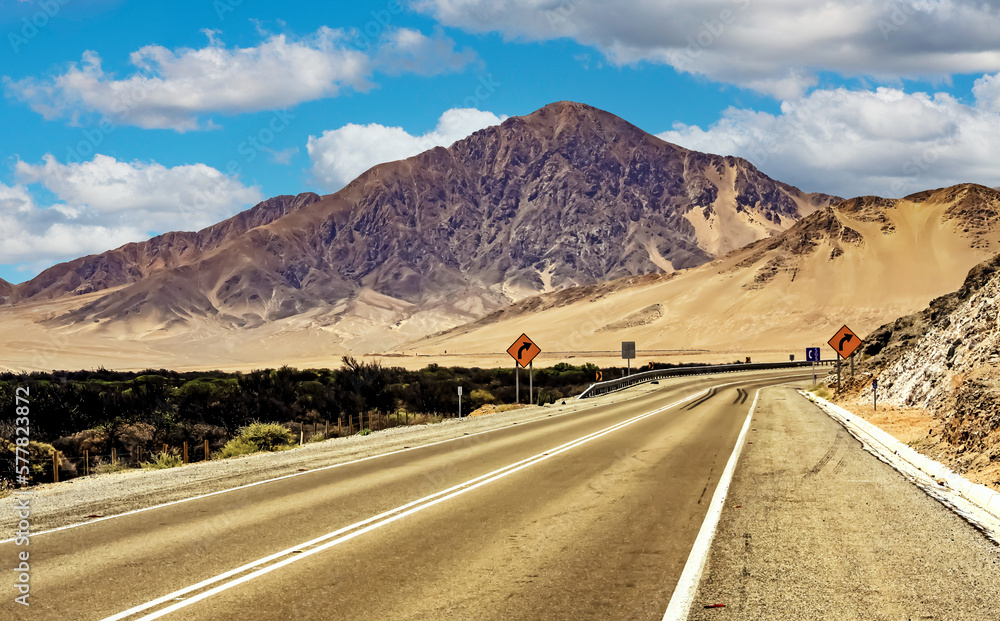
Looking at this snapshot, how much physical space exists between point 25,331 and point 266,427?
596ft

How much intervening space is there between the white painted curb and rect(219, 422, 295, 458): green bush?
1464cm

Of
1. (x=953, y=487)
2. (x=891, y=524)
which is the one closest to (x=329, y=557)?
(x=891, y=524)

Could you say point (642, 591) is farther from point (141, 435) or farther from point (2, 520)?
point (141, 435)

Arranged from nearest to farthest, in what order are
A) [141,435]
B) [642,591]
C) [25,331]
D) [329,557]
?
[642,591]
[329,557]
[141,435]
[25,331]

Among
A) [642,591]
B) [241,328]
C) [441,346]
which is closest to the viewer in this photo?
[642,591]

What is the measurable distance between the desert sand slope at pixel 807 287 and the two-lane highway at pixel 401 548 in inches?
4013

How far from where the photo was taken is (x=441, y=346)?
152 meters

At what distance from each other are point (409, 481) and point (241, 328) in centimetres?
18625

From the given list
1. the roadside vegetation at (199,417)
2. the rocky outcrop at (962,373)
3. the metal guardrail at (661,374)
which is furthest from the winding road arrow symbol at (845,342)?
the roadside vegetation at (199,417)

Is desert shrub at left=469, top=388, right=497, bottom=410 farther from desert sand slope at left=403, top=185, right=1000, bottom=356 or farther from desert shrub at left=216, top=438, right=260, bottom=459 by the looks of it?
desert sand slope at left=403, top=185, right=1000, bottom=356

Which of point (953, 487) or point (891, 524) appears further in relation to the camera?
point (953, 487)

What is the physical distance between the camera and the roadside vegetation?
61.5ft

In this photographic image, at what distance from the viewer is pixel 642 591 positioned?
21.3 ft

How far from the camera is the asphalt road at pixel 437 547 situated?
6.25m
